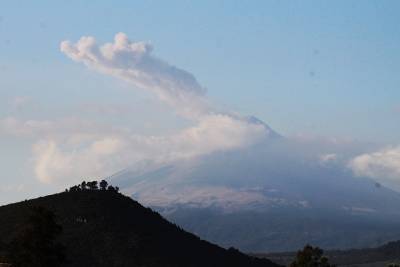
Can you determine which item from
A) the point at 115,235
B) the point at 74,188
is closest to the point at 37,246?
the point at 115,235

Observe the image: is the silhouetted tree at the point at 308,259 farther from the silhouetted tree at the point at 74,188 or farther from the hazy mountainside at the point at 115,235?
the silhouetted tree at the point at 74,188

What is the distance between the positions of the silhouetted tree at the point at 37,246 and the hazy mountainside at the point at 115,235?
127 feet

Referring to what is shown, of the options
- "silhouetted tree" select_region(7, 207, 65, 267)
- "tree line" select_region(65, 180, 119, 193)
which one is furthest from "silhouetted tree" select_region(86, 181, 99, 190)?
"silhouetted tree" select_region(7, 207, 65, 267)

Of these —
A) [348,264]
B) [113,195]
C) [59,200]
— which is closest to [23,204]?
[59,200]

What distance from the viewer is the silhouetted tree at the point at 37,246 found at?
2136 inches

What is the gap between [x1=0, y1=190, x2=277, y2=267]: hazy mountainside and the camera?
320 ft

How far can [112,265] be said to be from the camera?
93.8 meters

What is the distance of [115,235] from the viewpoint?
104m

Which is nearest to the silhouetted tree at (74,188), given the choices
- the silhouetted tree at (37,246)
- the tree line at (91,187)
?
the tree line at (91,187)

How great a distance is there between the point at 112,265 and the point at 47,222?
39289mm

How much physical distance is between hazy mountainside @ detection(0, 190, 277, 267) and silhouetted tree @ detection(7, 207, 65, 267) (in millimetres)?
38560

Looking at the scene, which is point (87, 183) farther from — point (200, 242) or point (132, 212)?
point (200, 242)

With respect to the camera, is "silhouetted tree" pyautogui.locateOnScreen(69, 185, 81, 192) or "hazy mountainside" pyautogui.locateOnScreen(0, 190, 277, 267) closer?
"hazy mountainside" pyautogui.locateOnScreen(0, 190, 277, 267)

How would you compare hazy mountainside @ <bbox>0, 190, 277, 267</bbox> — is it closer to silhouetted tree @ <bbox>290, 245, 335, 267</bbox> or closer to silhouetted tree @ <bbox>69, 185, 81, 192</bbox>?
silhouetted tree @ <bbox>69, 185, 81, 192</bbox>
